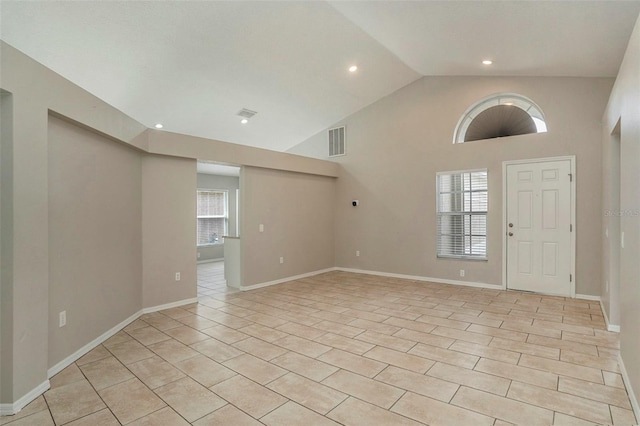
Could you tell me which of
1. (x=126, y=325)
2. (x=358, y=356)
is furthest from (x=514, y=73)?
(x=126, y=325)

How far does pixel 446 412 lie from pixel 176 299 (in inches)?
148

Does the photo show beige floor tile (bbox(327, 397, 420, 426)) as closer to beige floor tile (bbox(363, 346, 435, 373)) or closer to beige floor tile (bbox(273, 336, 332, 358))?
beige floor tile (bbox(363, 346, 435, 373))

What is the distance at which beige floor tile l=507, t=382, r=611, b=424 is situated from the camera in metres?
2.05

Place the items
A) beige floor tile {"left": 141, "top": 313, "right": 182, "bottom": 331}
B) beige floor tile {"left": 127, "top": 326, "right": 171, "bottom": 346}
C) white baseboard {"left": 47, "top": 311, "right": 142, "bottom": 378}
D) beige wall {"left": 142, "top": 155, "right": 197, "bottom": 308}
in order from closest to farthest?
white baseboard {"left": 47, "top": 311, "right": 142, "bottom": 378} < beige floor tile {"left": 127, "top": 326, "right": 171, "bottom": 346} < beige floor tile {"left": 141, "top": 313, "right": 182, "bottom": 331} < beige wall {"left": 142, "top": 155, "right": 197, "bottom": 308}

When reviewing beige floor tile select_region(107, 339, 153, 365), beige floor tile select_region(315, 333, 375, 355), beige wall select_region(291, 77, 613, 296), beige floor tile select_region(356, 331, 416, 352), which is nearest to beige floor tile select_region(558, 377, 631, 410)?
beige floor tile select_region(356, 331, 416, 352)

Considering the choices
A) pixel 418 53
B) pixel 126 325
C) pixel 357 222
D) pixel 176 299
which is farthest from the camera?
pixel 357 222

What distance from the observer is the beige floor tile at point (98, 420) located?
2023mm

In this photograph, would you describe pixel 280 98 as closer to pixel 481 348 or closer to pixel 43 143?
pixel 43 143

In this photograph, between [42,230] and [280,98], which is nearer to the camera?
[42,230]

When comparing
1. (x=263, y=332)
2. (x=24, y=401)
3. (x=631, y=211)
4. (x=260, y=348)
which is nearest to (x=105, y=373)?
(x=24, y=401)

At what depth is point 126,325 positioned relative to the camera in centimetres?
380

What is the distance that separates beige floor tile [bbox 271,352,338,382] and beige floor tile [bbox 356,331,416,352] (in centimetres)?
70

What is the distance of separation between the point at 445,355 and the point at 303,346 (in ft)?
4.26

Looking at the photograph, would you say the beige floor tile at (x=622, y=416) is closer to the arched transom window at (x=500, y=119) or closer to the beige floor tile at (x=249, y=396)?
the beige floor tile at (x=249, y=396)
